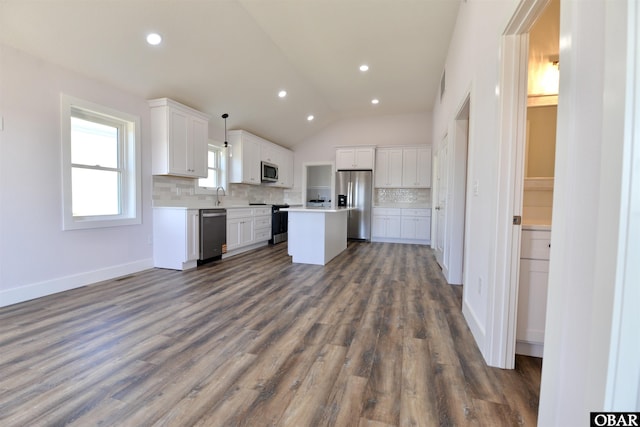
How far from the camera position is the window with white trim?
5.55 metres

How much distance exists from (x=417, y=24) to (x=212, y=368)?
13.8 ft

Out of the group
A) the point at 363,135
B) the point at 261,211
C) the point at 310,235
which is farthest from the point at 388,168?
the point at 310,235

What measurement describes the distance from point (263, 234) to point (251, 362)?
4.30 metres

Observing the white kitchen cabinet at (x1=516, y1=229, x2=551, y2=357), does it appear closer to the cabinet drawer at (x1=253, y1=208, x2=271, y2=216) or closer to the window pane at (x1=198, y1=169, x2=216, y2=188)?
the cabinet drawer at (x1=253, y1=208, x2=271, y2=216)

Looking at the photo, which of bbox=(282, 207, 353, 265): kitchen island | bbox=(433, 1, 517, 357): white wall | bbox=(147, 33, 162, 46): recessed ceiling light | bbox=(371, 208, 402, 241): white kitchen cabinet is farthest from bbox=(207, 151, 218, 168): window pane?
bbox=(433, 1, 517, 357): white wall

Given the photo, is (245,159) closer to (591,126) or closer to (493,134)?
(493,134)

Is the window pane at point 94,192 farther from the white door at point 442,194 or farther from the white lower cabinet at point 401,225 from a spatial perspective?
the white lower cabinet at point 401,225

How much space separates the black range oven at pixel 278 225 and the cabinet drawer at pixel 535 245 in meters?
4.83

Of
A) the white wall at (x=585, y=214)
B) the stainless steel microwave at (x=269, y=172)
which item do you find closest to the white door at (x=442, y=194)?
the white wall at (x=585, y=214)

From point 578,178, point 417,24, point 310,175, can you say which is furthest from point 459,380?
point 310,175

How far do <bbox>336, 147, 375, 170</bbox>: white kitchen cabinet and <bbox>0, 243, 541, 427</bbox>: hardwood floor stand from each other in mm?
4255

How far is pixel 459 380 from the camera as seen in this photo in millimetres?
1661

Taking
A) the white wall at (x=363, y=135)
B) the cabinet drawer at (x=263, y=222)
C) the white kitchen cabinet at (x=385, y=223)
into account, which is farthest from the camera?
the white wall at (x=363, y=135)

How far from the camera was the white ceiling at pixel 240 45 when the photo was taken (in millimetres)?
2775
